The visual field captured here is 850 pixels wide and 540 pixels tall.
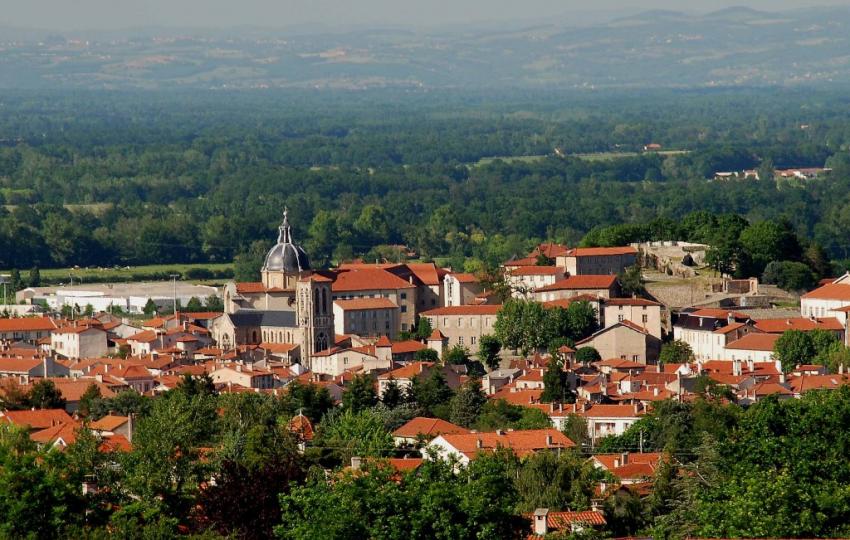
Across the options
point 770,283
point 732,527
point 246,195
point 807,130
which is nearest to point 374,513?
point 732,527

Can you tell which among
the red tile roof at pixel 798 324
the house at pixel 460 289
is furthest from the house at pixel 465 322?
the red tile roof at pixel 798 324

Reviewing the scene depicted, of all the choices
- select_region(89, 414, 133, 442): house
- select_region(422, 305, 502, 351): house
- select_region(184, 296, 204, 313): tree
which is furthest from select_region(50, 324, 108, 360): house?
select_region(89, 414, 133, 442): house

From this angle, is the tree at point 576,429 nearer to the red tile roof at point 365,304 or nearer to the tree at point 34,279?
the red tile roof at point 365,304

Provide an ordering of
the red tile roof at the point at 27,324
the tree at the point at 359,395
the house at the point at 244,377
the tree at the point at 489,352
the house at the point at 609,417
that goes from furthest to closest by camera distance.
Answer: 1. the red tile roof at the point at 27,324
2. the tree at the point at 489,352
3. the house at the point at 244,377
4. the tree at the point at 359,395
5. the house at the point at 609,417

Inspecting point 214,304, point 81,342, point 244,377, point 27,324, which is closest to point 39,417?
point 244,377

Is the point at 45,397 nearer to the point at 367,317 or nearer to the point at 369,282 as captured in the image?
the point at 367,317

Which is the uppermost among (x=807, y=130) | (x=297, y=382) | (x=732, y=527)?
(x=732, y=527)

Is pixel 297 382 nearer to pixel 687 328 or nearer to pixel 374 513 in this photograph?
pixel 687 328
